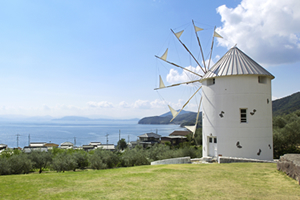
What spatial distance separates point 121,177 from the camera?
30.4 feet

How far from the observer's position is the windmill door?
52.0ft

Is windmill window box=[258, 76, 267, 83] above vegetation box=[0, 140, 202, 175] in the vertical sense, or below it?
above

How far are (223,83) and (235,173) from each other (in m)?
7.41

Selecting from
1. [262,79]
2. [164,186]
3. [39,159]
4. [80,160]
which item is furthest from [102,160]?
[164,186]

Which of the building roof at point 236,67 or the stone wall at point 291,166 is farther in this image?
the building roof at point 236,67

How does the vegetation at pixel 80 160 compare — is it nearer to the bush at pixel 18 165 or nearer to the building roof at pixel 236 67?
the bush at pixel 18 165

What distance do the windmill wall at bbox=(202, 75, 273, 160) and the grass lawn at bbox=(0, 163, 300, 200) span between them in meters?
5.01

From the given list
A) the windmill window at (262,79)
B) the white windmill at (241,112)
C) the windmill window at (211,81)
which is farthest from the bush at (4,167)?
the windmill window at (262,79)

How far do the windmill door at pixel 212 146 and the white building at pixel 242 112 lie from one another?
0.24 feet

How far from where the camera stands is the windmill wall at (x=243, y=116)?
583 inches

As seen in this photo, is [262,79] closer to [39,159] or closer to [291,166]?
[291,166]

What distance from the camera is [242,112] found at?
1509cm

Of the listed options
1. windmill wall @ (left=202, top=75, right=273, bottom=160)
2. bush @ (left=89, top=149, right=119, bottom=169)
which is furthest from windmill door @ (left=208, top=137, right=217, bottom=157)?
bush @ (left=89, top=149, right=119, bottom=169)

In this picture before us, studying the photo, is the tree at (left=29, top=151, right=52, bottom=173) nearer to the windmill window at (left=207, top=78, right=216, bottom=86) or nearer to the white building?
the white building
